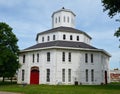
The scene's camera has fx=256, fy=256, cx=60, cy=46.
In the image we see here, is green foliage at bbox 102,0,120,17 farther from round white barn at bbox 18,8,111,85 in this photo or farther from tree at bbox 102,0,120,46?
round white barn at bbox 18,8,111,85

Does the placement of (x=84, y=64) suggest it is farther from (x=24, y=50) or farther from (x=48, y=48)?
(x=24, y=50)

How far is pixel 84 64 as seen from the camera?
155 ft

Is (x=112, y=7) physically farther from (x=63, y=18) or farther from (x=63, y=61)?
(x=63, y=18)

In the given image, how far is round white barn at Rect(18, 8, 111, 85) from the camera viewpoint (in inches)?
1784

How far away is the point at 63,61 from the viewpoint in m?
45.7

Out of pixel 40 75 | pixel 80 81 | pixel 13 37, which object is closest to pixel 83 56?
pixel 80 81

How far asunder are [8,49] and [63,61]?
10204mm

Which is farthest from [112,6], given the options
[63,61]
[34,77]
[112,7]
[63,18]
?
[63,18]

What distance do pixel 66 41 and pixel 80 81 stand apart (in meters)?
8.45

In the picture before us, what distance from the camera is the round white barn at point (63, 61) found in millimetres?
45312

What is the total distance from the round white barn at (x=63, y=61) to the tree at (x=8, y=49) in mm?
2852

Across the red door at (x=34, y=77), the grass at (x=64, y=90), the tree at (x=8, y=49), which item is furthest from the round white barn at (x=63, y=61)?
the grass at (x=64, y=90)

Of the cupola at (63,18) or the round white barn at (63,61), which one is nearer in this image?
the round white barn at (63,61)

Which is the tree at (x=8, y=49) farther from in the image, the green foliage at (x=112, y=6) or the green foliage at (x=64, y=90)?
the green foliage at (x=112, y=6)
